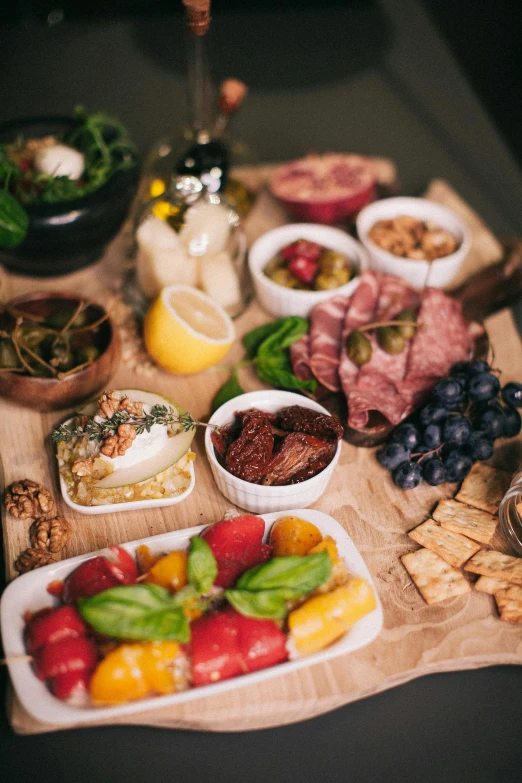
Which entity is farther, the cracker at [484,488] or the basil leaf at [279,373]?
the basil leaf at [279,373]

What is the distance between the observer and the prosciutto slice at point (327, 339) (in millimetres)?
1568

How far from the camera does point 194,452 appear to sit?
1459 mm

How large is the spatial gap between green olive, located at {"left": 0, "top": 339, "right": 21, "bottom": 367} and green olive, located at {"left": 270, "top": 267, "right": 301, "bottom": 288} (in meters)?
0.69

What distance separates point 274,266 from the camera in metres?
1.79

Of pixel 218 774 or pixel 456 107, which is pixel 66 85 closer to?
pixel 456 107

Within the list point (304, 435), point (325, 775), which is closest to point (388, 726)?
point (325, 775)

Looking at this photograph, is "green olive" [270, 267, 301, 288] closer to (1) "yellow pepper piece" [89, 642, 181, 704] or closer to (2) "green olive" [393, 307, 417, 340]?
(2) "green olive" [393, 307, 417, 340]

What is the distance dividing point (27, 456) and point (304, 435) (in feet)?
1.99

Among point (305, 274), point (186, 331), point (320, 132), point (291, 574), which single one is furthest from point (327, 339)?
point (320, 132)

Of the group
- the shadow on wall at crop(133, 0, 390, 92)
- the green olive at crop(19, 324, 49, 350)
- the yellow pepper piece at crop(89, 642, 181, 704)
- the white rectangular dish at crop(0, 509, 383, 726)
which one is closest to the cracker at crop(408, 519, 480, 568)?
the white rectangular dish at crop(0, 509, 383, 726)

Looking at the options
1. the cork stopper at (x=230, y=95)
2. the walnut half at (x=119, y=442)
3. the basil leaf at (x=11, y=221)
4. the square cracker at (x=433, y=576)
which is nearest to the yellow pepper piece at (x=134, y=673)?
the walnut half at (x=119, y=442)

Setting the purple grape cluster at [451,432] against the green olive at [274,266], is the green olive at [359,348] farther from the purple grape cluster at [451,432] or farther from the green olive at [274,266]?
the green olive at [274,266]

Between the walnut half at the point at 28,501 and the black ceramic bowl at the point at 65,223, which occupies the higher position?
the black ceramic bowl at the point at 65,223

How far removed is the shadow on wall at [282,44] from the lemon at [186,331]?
1738 millimetres
